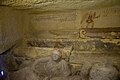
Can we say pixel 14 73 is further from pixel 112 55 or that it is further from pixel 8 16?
pixel 112 55

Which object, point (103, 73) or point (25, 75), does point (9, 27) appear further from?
point (103, 73)

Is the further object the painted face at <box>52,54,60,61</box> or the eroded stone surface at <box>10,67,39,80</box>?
the painted face at <box>52,54,60,61</box>

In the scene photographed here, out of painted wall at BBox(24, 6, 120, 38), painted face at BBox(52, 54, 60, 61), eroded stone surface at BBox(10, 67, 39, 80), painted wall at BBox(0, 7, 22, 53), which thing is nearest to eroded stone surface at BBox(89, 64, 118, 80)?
painted face at BBox(52, 54, 60, 61)

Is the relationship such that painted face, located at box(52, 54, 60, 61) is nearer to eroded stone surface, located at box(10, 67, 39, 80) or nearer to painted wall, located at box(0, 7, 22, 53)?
eroded stone surface, located at box(10, 67, 39, 80)

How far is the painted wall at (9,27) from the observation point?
3820mm

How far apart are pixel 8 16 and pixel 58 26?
1170 millimetres

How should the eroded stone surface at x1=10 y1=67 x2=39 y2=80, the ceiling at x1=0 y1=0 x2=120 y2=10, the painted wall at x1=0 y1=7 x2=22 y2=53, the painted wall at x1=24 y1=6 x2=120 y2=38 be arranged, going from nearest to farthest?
the ceiling at x1=0 y1=0 x2=120 y2=10 < the eroded stone surface at x1=10 y1=67 x2=39 y2=80 < the painted wall at x1=24 y1=6 x2=120 y2=38 < the painted wall at x1=0 y1=7 x2=22 y2=53

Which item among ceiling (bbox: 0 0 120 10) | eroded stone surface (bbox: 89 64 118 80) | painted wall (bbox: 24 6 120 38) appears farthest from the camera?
painted wall (bbox: 24 6 120 38)

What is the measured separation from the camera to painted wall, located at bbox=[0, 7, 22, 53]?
3820 millimetres

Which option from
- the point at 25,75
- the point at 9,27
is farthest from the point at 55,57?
the point at 9,27

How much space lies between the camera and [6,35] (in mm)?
3945

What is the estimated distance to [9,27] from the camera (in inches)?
158

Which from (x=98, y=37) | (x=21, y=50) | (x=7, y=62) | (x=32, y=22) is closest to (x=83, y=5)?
(x=98, y=37)

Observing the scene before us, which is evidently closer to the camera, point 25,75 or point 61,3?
point 61,3
